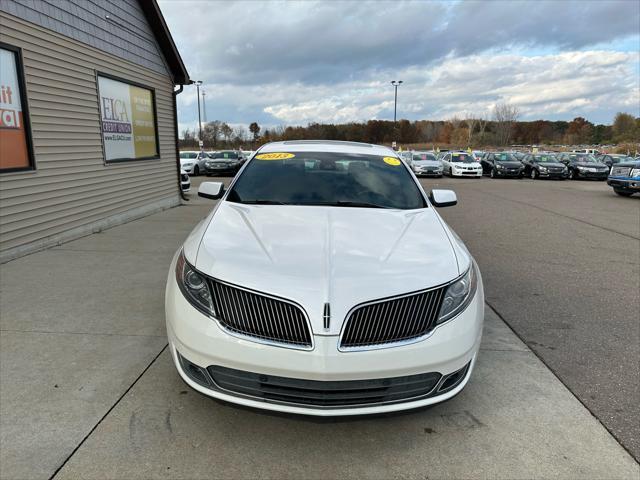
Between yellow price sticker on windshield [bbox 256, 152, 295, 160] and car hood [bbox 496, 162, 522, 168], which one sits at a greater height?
yellow price sticker on windshield [bbox 256, 152, 295, 160]

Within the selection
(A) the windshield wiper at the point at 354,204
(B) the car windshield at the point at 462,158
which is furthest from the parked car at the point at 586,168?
(A) the windshield wiper at the point at 354,204

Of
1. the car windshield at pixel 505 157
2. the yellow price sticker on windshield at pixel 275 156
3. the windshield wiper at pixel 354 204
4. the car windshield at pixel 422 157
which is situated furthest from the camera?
the car windshield at pixel 422 157

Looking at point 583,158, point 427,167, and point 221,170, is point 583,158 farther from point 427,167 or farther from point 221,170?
point 221,170

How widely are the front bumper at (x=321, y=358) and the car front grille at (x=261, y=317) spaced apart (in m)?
0.05

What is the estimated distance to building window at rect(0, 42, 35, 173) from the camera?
19.6 feet

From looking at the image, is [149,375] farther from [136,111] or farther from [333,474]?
[136,111]

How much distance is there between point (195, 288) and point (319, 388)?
88cm

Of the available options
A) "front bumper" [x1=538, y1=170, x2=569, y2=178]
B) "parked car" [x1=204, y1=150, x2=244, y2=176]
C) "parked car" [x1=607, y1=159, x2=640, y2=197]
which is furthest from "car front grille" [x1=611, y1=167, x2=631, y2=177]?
"parked car" [x1=204, y1=150, x2=244, y2=176]

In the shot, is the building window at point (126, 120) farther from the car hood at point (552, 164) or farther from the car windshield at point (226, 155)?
the car hood at point (552, 164)

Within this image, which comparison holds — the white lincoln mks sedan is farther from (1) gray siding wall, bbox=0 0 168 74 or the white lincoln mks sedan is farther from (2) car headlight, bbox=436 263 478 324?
(1) gray siding wall, bbox=0 0 168 74

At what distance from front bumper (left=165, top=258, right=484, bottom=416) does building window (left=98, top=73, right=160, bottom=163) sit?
24.1 ft

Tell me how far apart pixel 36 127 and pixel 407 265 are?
638cm

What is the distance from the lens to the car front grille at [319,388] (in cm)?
220

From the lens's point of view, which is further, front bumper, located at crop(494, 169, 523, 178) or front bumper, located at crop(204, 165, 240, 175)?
front bumper, located at crop(494, 169, 523, 178)
